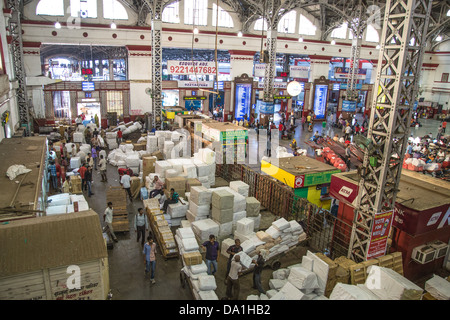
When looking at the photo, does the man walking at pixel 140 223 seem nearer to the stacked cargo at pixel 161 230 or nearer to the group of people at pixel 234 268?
the stacked cargo at pixel 161 230

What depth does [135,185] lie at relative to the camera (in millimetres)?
13938

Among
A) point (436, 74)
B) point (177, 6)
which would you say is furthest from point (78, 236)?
point (436, 74)

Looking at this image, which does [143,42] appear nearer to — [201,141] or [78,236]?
[201,141]

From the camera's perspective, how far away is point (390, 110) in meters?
7.45

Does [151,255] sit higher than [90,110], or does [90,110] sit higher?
[90,110]

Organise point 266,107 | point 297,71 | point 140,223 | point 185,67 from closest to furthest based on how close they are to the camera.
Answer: point 140,223, point 185,67, point 266,107, point 297,71

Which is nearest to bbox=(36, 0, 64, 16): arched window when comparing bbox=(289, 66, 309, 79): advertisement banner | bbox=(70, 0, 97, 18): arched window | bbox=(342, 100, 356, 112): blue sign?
bbox=(70, 0, 97, 18): arched window

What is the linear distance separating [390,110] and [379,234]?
3026 mm

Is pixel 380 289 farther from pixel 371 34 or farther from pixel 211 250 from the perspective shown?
pixel 371 34

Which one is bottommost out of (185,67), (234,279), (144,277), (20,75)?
(144,277)

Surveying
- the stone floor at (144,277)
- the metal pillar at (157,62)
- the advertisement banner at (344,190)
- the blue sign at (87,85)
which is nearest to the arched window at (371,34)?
the metal pillar at (157,62)

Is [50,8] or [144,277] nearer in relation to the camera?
[144,277]

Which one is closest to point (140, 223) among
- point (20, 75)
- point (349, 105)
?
point (20, 75)

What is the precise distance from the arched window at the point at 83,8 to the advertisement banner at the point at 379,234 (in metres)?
25.4
